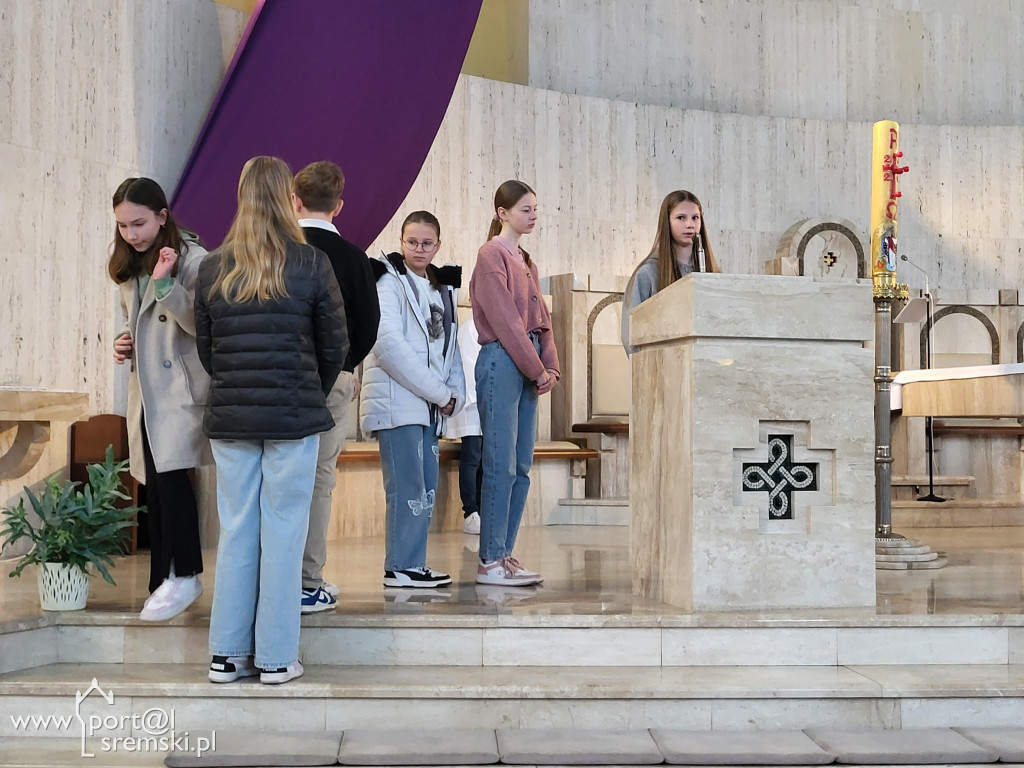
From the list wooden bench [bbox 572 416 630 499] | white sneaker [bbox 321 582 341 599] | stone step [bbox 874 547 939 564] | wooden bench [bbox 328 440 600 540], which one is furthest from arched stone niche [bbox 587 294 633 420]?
white sneaker [bbox 321 582 341 599]

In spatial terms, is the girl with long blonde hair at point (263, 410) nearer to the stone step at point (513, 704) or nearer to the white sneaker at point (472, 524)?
the stone step at point (513, 704)

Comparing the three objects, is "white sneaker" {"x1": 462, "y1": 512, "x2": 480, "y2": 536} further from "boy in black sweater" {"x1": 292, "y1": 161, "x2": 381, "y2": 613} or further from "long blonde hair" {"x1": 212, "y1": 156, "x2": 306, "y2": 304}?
"long blonde hair" {"x1": 212, "y1": 156, "x2": 306, "y2": 304}

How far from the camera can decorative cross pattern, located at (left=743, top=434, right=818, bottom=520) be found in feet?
12.0

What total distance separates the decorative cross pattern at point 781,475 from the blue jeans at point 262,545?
1380 millimetres

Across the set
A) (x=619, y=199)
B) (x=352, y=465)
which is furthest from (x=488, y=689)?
(x=619, y=199)

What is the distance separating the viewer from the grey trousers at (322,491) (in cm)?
360

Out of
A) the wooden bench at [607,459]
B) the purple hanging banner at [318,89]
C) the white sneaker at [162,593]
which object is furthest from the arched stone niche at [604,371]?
the white sneaker at [162,593]

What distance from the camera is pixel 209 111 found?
5965mm

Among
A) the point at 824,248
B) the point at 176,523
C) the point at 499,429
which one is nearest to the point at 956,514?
the point at 824,248

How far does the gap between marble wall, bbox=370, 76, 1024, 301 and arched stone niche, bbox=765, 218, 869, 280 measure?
0.93ft

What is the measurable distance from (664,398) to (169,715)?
1753mm

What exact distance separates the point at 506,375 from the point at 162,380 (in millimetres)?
1133

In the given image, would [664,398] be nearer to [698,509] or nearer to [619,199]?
[698,509]

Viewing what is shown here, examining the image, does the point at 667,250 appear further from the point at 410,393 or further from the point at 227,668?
the point at 227,668
